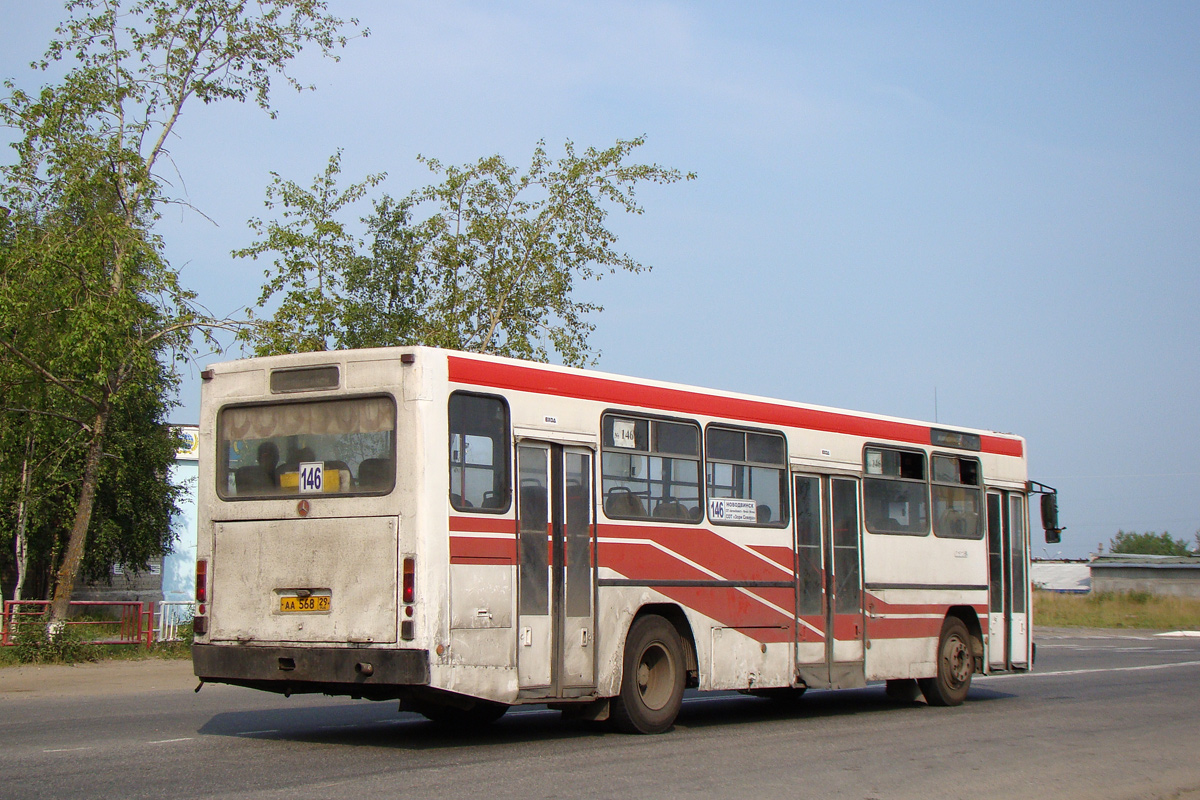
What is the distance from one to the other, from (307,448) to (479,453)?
4.66ft

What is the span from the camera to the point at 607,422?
11477 millimetres

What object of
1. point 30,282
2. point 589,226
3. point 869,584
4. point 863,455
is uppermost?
point 589,226

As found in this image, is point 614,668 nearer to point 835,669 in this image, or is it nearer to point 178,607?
point 835,669

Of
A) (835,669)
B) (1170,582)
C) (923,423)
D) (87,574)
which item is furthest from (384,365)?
(1170,582)

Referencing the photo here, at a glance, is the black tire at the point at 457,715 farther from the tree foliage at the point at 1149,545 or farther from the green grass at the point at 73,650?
the tree foliage at the point at 1149,545

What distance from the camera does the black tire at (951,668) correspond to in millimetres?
15539

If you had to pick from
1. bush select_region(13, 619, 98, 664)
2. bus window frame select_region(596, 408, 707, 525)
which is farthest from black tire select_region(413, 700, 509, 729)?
bush select_region(13, 619, 98, 664)

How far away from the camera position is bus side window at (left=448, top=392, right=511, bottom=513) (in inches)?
391

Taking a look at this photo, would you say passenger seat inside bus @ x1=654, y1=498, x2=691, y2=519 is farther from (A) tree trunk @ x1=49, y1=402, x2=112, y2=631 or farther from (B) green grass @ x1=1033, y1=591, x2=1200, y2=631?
(B) green grass @ x1=1033, y1=591, x2=1200, y2=631

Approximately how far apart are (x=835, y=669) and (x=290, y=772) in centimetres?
706

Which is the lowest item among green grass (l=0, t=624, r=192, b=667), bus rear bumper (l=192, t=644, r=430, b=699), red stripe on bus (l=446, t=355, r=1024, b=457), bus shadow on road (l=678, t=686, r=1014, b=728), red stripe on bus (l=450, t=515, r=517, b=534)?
bus shadow on road (l=678, t=686, r=1014, b=728)

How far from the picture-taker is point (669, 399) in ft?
40.0

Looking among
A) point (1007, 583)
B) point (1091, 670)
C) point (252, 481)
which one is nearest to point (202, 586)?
point (252, 481)

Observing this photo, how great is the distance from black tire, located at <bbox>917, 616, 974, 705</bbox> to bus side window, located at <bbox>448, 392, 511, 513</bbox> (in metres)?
7.65
